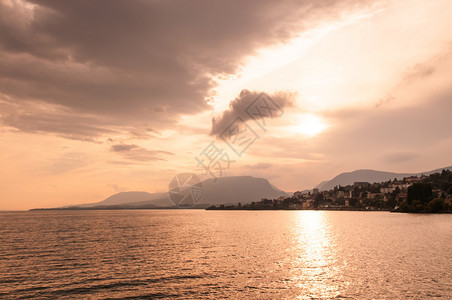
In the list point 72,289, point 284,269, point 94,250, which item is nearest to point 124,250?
point 94,250

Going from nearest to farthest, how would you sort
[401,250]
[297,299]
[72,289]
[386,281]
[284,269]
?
[297,299] → [72,289] → [386,281] → [284,269] → [401,250]

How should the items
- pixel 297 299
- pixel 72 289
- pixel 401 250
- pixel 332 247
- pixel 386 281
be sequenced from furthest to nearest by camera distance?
pixel 332 247, pixel 401 250, pixel 386 281, pixel 72 289, pixel 297 299

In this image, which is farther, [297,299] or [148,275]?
[148,275]

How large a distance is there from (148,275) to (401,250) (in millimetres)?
60183

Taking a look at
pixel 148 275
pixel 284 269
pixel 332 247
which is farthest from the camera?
pixel 332 247

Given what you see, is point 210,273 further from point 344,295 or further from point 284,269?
point 344,295

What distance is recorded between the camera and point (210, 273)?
174 ft

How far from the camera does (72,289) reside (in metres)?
42.4

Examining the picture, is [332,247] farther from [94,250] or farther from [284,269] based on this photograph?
[94,250]

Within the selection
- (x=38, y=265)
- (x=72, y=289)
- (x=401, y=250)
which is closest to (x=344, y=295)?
(x=72, y=289)

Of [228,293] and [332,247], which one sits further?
[332,247]

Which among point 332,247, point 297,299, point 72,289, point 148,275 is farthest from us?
point 332,247

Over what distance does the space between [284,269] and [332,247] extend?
3554cm

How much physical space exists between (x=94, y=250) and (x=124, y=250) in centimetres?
722
